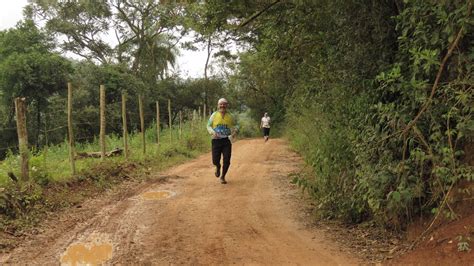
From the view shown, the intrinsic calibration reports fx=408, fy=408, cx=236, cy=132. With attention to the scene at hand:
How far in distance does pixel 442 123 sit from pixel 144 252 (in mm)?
3667

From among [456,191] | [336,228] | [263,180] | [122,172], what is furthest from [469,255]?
[122,172]

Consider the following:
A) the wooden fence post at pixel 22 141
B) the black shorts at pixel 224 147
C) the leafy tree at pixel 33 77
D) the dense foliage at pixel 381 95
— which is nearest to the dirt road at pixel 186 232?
the black shorts at pixel 224 147

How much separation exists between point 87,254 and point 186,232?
1.30 m

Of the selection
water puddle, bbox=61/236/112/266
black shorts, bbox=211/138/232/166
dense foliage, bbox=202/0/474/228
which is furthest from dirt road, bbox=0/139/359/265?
dense foliage, bbox=202/0/474/228

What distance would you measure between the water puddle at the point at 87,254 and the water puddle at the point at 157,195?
8.67ft

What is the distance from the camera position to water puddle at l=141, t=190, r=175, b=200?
7.82 m

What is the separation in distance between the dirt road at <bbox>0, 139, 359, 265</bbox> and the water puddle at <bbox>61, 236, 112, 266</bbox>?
11 mm

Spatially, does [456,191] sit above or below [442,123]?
below

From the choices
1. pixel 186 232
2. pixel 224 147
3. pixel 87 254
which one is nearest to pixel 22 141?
pixel 87 254

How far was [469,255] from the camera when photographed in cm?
368

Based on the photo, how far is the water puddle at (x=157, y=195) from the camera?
308 inches

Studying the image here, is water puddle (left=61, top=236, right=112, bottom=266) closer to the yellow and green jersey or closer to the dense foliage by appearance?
the dense foliage

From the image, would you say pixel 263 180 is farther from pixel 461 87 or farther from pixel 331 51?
pixel 461 87

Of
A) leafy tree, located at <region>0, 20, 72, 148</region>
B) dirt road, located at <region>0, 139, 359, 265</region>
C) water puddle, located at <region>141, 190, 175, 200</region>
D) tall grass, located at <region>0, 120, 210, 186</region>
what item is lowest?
water puddle, located at <region>141, 190, 175, 200</region>
